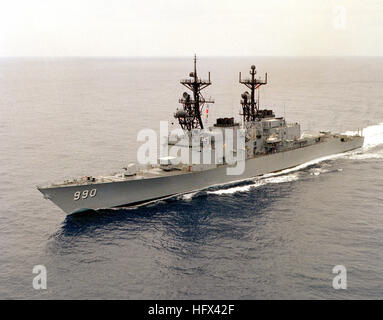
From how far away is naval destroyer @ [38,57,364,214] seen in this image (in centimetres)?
3941

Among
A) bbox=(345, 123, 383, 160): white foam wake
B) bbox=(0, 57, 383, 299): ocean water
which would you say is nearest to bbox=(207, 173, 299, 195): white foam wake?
bbox=(0, 57, 383, 299): ocean water

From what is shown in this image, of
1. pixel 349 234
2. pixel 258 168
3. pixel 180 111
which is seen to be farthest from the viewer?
pixel 258 168

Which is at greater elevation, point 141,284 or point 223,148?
point 223,148

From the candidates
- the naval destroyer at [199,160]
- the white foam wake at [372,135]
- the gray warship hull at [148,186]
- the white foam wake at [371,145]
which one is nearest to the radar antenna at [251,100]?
the naval destroyer at [199,160]

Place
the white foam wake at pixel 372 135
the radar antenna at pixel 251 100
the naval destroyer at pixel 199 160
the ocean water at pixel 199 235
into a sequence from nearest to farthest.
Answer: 1. the ocean water at pixel 199 235
2. the naval destroyer at pixel 199 160
3. the radar antenna at pixel 251 100
4. the white foam wake at pixel 372 135

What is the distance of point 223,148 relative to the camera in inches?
1925

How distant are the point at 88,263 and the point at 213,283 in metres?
9.01

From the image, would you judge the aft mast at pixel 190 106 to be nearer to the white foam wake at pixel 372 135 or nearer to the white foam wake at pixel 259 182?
the white foam wake at pixel 259 182

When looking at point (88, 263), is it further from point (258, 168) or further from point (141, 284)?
point (258, 168)

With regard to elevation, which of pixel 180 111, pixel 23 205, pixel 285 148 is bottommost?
pixel 23 205

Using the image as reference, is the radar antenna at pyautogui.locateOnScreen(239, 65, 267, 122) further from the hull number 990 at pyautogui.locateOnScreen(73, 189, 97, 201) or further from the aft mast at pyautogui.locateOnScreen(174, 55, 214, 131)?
the hull number 990 at pyautogui.locateOnScreen(73, 189, 97, 201)

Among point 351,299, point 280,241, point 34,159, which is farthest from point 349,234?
point 34,159

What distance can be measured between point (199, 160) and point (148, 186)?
6.75 metres

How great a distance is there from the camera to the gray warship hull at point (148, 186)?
125 ft
